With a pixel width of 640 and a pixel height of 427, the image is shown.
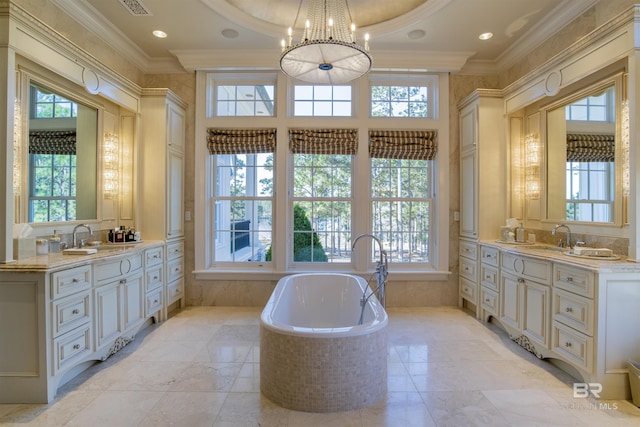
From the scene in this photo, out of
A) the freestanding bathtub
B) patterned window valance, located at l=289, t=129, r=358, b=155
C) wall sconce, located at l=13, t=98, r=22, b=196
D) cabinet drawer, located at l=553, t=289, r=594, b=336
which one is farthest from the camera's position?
patterned window valance, located at l=289, t=129, r=358, b=155

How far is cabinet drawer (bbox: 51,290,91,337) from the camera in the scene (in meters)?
2.11

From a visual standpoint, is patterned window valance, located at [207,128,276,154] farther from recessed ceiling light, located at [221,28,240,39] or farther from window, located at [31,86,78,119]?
window, located at [31,86,78,119]

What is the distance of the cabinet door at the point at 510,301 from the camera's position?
9.43 feet

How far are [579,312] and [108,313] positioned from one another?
3.45 meters

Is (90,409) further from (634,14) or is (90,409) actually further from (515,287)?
(634,14)

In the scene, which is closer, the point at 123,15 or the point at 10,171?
the point at 10,171

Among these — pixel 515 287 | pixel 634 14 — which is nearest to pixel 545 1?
pixel 634 14

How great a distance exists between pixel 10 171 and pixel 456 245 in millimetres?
4190

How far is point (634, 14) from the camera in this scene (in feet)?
6.98

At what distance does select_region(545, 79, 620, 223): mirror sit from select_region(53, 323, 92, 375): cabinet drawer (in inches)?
158

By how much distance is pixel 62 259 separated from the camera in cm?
228

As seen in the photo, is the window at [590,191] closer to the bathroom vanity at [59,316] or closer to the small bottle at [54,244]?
the bathroom vanity at [59,316]

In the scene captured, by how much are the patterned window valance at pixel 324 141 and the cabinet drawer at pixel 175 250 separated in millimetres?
1741

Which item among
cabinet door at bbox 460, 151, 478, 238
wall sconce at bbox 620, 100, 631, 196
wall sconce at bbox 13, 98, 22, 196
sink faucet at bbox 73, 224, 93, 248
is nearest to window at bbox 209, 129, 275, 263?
sink faucet at bbox 73, 224, 93, 248
